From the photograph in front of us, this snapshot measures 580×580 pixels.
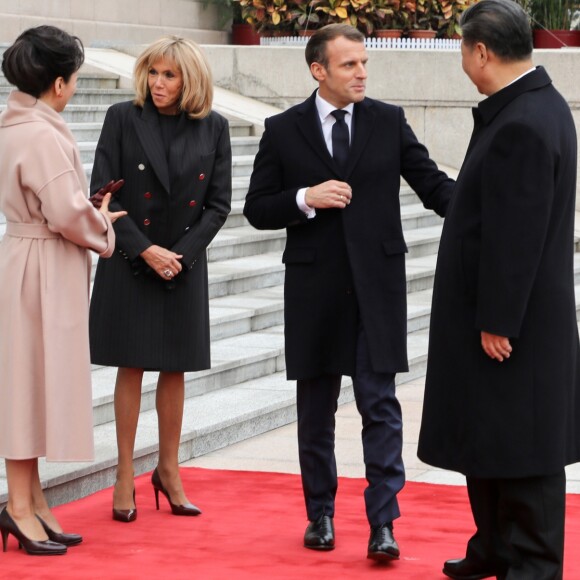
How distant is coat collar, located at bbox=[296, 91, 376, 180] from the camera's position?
5.29 metres

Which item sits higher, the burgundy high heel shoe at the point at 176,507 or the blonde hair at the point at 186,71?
the blonde hair at the point at 186,71

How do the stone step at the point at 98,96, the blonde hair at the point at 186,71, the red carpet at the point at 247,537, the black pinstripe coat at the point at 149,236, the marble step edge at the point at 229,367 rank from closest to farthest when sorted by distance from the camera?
the red carpet at the point at 247,537, the blonde hair at the point at 186,71, the black pinstripe coat at the point at 149,236, the marble step edge at the point at 229,367, the stone step at the point at 98,96

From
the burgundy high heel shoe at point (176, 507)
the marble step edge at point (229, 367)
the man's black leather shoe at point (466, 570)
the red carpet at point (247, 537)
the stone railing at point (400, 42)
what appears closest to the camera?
the man's black leather shoe at point (466, 570)

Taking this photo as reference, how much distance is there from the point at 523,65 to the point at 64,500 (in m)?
2.74

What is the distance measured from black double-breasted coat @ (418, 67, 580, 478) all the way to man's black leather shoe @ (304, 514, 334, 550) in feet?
2.78

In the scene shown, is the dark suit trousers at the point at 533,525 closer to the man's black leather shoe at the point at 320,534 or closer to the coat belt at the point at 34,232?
the man's black leather shoe at the point at 320,534

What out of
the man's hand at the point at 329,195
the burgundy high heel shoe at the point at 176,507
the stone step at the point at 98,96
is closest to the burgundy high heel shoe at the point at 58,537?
the burgundy high heel shoe at the point at 176,507

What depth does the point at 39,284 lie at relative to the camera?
17.0 ft

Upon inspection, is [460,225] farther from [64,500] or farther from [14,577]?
[64,500]

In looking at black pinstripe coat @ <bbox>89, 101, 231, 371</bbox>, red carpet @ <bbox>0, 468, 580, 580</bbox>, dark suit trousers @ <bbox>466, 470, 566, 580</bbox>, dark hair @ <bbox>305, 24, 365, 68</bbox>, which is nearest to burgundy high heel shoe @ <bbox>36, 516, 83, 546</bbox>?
red carpet @ <bbox>0, 468, 580, 580</bbox>

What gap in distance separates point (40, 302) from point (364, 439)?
1.26 metres

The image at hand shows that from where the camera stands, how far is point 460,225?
4.49 m

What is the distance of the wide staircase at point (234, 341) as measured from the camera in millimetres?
6609

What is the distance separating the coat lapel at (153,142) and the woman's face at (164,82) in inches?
3.0
